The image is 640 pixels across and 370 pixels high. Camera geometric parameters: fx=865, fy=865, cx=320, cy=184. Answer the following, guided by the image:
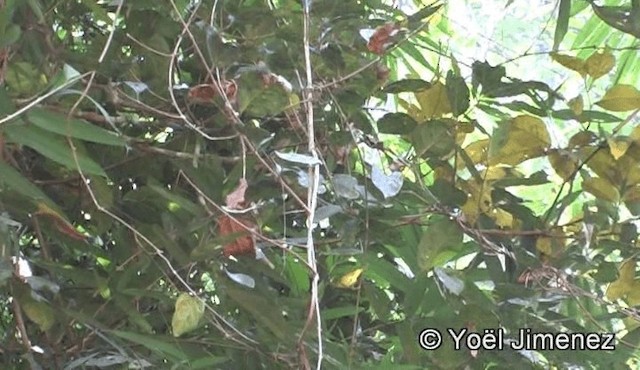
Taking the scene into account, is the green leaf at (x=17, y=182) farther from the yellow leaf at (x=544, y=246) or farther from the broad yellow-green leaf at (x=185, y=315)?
the yellow leaf at (x=544, y=246)

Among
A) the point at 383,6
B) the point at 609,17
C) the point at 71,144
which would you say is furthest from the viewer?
the point at 383,6

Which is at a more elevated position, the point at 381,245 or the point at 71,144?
the point at 71,144

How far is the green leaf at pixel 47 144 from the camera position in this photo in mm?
490

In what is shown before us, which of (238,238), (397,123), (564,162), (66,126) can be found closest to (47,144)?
(66,126)

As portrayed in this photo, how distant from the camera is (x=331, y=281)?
67 cm

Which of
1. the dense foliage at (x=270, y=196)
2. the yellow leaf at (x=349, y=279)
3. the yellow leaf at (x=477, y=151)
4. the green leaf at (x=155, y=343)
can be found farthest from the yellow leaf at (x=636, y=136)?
the green leaf at (x=155, y=343)

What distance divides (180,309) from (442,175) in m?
0.22

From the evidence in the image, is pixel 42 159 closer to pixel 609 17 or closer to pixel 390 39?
pixel 390 39

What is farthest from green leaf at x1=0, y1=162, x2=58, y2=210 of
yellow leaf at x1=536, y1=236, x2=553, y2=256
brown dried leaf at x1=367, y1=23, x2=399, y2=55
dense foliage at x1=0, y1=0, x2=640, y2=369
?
yellow leaf at x1=536, y1=236, x2=553, y2=256

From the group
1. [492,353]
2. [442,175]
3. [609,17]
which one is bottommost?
[492,353]

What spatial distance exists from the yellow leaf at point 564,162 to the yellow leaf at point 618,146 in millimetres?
33

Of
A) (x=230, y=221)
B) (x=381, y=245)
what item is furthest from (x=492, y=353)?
(x=230, y=221)

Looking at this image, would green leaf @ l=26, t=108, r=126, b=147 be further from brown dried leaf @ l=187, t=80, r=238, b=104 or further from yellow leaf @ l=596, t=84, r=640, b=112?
yellow leaf @ l=596, t=84, r=640, b=112
